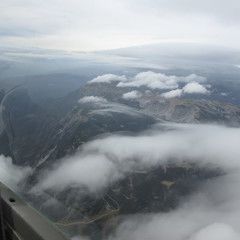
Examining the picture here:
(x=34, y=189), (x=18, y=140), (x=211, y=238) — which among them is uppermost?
(x=18, y=140)

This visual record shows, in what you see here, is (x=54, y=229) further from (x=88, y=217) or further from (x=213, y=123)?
(x=213, y=123)

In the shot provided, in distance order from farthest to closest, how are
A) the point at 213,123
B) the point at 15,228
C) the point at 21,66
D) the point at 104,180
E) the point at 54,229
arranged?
the point at 21,66
the point at 213,123
the point at 104,180
the point at 15,228
the point at 54,229

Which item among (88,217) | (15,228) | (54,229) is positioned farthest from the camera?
(88,217)

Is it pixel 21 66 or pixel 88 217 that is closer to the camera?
pixel 88 217

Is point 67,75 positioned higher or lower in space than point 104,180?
higher

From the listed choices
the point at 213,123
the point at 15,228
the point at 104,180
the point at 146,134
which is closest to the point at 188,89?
the point at 213,123

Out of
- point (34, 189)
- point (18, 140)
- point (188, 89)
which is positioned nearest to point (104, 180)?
point (34, 189)
